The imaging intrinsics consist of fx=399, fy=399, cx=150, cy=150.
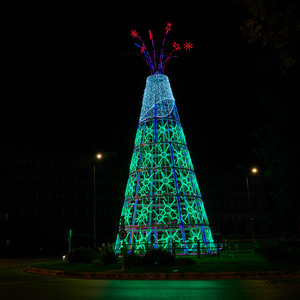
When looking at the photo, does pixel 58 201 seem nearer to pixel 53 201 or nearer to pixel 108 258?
pixel 53 201

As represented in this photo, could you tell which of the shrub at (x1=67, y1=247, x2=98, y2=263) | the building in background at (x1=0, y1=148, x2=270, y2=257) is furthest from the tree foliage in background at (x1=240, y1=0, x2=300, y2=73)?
the building in background at (x1=0, y1=148, x2=270, y2=257)

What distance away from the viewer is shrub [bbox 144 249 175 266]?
20.2m

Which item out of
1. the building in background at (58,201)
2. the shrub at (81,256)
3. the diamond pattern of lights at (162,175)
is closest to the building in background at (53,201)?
the building in background at (58,201)

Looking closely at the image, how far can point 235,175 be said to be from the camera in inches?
3561

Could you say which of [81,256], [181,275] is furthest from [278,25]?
[81,256]

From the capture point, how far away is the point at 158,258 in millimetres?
20266

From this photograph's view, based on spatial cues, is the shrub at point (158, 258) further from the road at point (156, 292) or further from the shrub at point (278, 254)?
the road at point (156, 292)

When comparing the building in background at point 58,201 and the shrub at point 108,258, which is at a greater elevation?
the building in background at point 58,201

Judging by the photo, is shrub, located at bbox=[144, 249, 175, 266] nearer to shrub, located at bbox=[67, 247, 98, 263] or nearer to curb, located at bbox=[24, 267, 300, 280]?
curb, located at bbox=[24, 267, 300, 280]

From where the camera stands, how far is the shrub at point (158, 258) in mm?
20234

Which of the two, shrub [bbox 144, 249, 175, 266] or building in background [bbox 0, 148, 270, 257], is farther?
building in background [bbox 0, 148, 270, 257]

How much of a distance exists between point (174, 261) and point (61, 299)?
10.6m

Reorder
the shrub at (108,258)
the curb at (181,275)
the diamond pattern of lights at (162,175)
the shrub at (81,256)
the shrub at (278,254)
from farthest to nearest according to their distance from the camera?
the diamond pattern of lights at (162,175) < the shrub at (81,256) < the shrub at (108,258) < the shrub at (278,254) < the curb at (181,275)

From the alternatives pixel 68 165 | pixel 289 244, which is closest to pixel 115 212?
pixel 68 165
